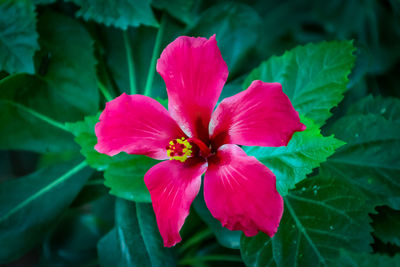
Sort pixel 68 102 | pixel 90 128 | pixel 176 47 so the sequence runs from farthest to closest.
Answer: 1. pixel 68 102
2. pixel 90 128
3. pixel 176 47

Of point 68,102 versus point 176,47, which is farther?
point 68,102

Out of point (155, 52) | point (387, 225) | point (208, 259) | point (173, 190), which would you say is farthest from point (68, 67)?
point (387, 225)

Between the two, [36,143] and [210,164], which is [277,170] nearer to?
[210,164]

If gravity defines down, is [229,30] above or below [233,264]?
above

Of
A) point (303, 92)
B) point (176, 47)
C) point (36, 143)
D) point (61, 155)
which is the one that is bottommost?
point (61, 155)

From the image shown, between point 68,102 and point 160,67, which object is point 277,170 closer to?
point 160,67

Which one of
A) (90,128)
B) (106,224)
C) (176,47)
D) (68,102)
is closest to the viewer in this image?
(176,47)

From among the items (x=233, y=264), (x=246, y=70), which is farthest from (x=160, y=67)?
(x=233, y=264)

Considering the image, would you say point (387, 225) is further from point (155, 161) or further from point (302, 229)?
point (155, 161)

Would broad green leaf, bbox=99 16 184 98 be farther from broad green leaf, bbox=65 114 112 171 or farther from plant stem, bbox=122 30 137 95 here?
broad green leaf, bbox=65 114 112 171
